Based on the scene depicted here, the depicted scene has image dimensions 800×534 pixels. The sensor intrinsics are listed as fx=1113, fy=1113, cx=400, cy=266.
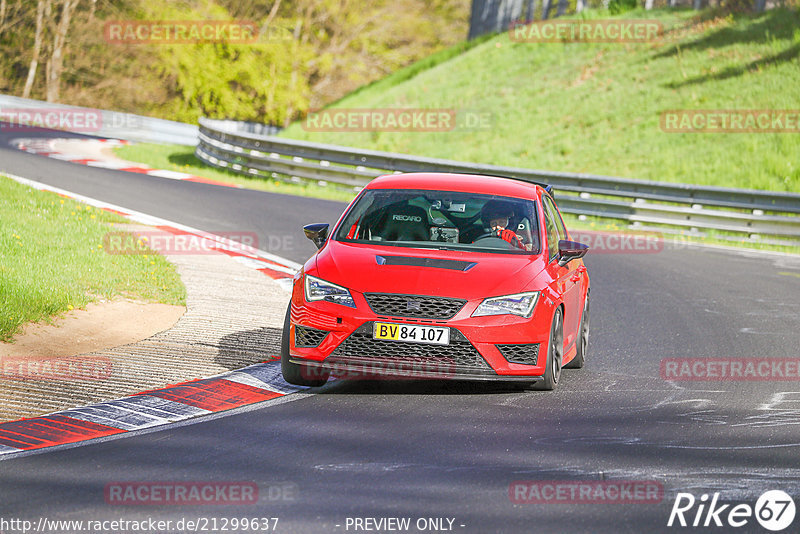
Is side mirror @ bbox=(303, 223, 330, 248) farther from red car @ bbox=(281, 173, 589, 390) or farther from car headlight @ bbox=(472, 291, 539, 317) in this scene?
car headlight @ bbox=(472, 291, 539, 317)

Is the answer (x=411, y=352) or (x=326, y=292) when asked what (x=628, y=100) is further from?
(x=411, y=352)

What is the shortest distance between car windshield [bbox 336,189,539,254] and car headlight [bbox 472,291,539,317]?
742 mm

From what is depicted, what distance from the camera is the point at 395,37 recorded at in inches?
2482

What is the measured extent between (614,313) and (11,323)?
6653 millimetres

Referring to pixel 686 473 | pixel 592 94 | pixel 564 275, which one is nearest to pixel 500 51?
pixel 592 94

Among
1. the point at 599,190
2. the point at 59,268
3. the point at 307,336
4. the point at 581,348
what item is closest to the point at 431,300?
the point at 307,336

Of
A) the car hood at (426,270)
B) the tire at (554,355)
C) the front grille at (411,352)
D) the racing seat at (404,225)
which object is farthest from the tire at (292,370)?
the tire at (554,355)

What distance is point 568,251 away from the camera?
9.03 m

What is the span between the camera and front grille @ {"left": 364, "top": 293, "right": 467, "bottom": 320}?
7.83 meters

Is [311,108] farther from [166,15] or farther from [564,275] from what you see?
[564,275]

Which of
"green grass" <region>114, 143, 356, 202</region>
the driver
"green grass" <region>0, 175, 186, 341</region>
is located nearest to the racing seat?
the driver

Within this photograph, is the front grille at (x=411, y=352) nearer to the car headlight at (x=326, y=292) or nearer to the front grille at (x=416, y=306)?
the front grille at (x=416, y=306)

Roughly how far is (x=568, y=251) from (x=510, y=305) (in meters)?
1.21

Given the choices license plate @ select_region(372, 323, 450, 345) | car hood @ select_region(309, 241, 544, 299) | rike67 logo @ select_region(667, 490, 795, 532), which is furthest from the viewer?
car hood @ select_region(309, 241, 544, 299)
